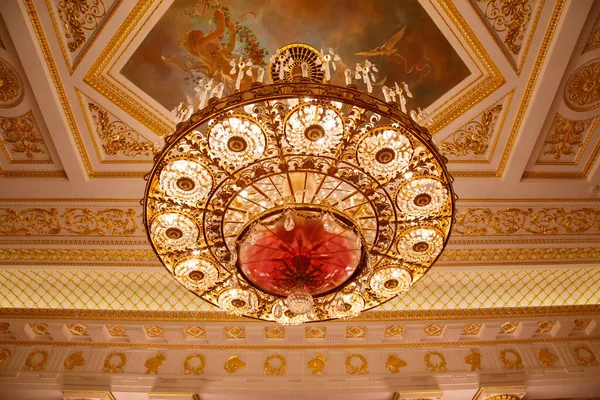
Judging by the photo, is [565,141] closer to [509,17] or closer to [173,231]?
[509,17]

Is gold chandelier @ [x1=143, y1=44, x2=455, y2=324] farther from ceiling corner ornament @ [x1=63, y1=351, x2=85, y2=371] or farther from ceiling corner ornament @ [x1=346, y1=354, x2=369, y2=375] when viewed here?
ceiling corner ornament @ [x1=63, y1=351, x2=85, y2=371]

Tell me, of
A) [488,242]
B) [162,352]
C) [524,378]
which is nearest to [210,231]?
[162,352]

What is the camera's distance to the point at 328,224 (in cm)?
315

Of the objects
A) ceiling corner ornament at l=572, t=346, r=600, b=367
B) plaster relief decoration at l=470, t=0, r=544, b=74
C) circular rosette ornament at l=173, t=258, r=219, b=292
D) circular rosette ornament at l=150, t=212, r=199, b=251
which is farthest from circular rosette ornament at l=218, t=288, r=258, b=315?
ceiling corner ornament at l=572, t=346, r=600, b=367

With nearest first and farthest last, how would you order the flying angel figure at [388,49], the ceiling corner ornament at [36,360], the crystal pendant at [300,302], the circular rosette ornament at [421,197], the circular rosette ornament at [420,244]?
the crystal pendant at [300,302] < the circular rosette ornament at [421,197] < the circular rosette ornament at [420,244] < the flying angel figure at [388,49] < the ceiling corner ornament at [36,360]

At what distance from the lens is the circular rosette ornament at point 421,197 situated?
326 centimetres

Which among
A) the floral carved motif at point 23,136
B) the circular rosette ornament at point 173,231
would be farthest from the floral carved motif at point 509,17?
the floral carved motif at point 23,136

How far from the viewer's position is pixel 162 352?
6172 mm

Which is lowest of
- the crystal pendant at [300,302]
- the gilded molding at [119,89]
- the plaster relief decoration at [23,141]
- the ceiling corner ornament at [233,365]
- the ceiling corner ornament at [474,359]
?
the crystal pendant at [300,302]

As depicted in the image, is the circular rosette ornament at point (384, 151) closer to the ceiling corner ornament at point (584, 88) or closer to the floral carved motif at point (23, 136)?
the ceiling corner ornament at point (584, 88)

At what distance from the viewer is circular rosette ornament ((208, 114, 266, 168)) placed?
9.94 feet

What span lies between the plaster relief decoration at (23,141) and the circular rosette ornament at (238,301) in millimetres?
3096

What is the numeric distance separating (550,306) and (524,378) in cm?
99

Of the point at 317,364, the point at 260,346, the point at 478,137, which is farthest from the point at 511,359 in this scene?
the point at 260,346
